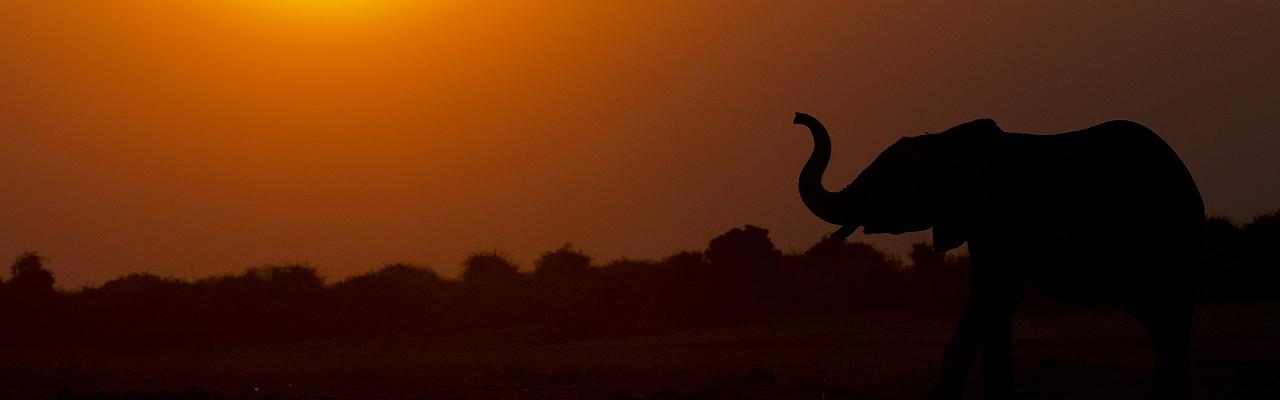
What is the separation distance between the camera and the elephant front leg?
10.7m

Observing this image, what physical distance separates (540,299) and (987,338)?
26279 mm

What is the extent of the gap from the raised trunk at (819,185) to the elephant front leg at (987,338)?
4.10 ft

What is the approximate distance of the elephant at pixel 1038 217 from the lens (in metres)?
10.9

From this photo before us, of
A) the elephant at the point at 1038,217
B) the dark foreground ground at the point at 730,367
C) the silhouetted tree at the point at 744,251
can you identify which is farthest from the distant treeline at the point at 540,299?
the elephant at the point at 1038,217

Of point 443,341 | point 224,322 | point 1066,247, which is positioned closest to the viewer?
point 1066,247

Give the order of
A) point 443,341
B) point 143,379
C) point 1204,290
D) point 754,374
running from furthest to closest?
point 443,341, point 1204,290, point 143,379, point 754,374

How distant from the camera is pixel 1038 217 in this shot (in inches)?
432

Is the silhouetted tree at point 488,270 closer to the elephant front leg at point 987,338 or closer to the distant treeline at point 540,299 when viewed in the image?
the distant treeline at point 540,299

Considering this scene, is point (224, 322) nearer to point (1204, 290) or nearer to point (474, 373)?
point (474, 373)

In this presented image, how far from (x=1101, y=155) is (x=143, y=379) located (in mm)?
13387

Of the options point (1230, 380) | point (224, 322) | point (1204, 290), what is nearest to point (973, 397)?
point (1230, 380)

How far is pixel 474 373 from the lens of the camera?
20.3m

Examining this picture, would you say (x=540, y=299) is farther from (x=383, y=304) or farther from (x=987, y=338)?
(x=987, y=338)

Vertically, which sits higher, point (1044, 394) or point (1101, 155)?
point (1101, 155)
